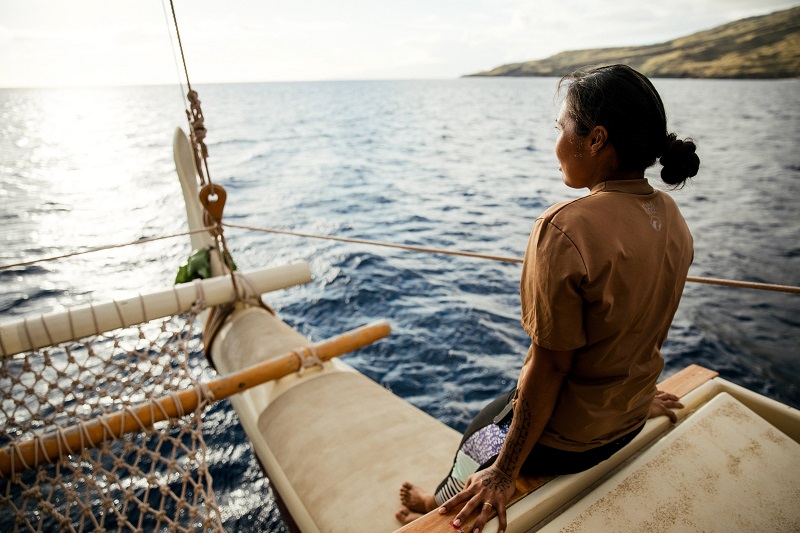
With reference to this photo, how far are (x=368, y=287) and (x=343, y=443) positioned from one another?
5.48 meters

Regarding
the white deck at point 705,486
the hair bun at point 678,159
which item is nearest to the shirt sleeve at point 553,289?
the hair bun at point 678,159

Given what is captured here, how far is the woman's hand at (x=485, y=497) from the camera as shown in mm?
1257

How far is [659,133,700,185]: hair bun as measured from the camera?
3.68ft

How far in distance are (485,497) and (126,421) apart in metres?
1.86

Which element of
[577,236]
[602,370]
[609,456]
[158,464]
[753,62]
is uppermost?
[753,62]

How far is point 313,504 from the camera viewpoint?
2105 mm

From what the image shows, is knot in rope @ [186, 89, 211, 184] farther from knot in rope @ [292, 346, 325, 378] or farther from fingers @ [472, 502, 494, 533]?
fingers @ [472, 502, 494, 533]

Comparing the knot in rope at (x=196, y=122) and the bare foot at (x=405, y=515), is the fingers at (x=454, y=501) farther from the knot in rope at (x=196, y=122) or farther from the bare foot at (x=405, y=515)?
the knot in rope at (x=196, y=122)

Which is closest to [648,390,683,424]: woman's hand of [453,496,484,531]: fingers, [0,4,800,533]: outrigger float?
[0,4,800,533]: outrigger float

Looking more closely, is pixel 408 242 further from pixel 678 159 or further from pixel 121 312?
pixel 678 159

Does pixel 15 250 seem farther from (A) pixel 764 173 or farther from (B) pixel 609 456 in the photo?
(A) pixel 764 173

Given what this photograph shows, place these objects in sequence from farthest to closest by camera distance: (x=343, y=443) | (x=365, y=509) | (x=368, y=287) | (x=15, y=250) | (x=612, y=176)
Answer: (x=15, y=250)
(x=368, y=287)
(x=343, y=443)
(x=365, y=509)
(x=612, y=176)

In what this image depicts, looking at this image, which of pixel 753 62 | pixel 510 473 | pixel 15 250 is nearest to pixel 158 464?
pixel 510 473

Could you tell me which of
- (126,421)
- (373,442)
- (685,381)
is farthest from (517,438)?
(126,421)
